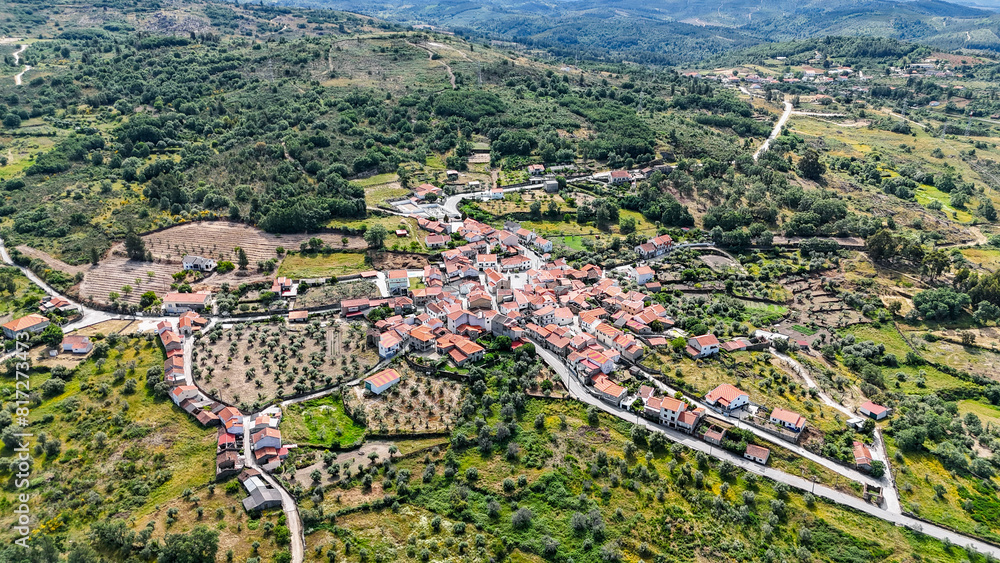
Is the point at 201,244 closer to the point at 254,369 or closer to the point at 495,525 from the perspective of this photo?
the point at 254,369

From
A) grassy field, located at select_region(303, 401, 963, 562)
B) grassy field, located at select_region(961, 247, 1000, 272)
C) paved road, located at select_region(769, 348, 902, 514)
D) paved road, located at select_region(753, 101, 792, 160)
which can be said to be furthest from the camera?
paved road, located at select_region(753, 101, 792, 160)

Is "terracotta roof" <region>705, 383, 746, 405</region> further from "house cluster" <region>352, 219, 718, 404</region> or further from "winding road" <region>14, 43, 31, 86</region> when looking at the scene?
"winding road" <region>14, 43, 31, 86</region>

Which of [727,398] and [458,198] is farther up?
[458,198]

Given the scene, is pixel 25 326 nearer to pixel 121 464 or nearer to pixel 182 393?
pixel 182 393

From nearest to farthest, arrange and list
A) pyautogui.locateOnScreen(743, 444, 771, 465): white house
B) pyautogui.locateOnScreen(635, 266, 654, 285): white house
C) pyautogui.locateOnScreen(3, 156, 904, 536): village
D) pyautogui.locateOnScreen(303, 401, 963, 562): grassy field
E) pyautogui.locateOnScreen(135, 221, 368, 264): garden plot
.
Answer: pyautogui.locateOnScreen(303, 401, 963, 562): grassy field
pyautogui.locateOnScreen(743, 444, 771, 465): white house
pyautogui.locateOnScreen(3, 156, 904, 536): village
pyautogui.locateOnScreen(635, 266, 654, 285): white house
pyautogui.locateOnScreen(135, 221, 368, 264): garden plot

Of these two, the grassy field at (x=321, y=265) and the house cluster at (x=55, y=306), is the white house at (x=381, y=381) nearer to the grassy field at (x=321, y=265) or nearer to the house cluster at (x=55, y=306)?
the grassy field at (x=321, y=265)

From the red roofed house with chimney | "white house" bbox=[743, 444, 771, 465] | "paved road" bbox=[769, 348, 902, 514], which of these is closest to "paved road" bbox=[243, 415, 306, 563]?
"white house" bbox=[743, 444, 771, 465]

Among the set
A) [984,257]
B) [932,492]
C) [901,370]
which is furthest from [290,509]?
[984,257]
